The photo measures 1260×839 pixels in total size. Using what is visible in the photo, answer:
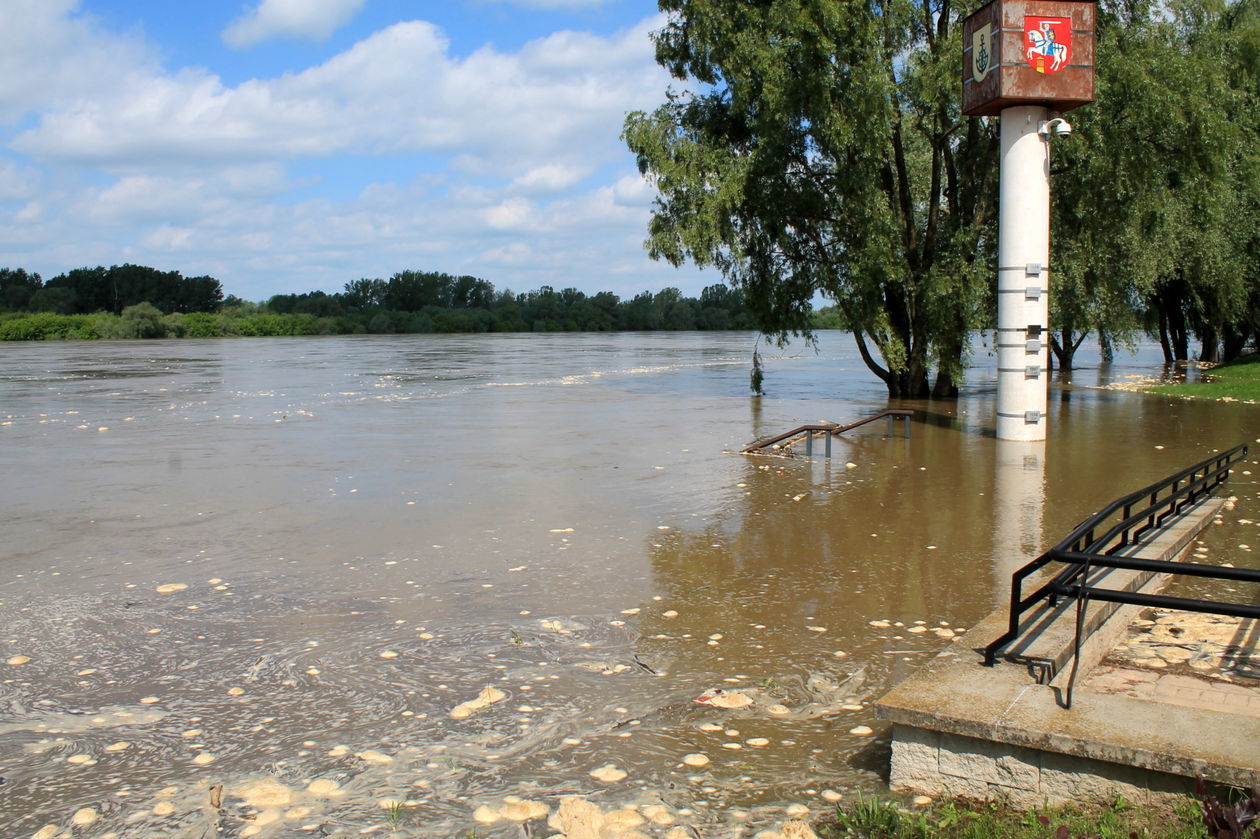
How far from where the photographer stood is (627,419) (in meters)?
22.3

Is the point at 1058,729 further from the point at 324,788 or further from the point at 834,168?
the point at 834,168

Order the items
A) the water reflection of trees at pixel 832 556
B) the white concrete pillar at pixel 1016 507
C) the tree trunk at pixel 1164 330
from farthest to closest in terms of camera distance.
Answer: the tree trunk at pixel 1164 330 < the white concrete pillar at pixel 1016 507 < the water reflection of trees at pixel 832 556

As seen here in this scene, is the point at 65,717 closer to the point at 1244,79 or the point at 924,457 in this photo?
the point at 924,457

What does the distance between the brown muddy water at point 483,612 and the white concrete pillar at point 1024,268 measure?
3.02 ft

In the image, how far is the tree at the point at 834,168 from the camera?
21891mm

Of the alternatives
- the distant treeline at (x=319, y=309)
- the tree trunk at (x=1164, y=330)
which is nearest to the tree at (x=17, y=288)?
the distant treeline at (x=319, y=309)

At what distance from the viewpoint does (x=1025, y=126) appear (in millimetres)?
17156

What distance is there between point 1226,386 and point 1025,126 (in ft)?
45.4

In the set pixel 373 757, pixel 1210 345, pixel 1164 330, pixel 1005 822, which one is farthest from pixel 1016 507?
pixel 1164 330

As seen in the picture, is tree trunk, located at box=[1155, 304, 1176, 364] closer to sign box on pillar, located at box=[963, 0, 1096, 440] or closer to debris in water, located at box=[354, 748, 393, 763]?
sign box on pillar, located at box=[963, 0, 1096, 440]

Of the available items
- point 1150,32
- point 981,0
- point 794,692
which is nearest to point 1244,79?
point 1150,32

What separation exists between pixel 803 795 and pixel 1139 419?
744 inches

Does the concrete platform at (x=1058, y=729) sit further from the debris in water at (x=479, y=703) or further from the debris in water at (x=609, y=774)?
the debris in water at (x=479, y=703)

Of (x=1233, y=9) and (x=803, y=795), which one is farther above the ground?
(x=1233, y=9)
